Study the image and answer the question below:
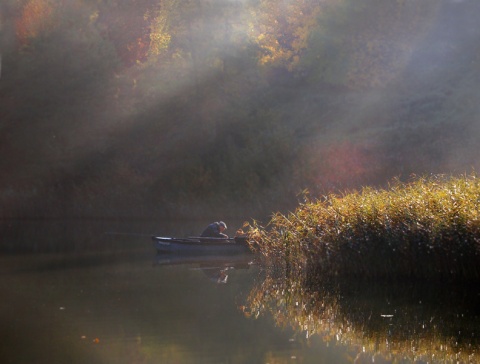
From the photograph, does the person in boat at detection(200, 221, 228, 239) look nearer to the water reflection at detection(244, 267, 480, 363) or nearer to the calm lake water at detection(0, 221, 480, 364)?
the calm lake water at detection(0, 221, 480, 364)

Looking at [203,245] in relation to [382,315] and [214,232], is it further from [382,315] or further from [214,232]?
[382,315]

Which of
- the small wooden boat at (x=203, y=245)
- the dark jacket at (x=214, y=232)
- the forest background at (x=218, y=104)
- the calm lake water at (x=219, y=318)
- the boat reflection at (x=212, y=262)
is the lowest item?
the calm lake water at (x=219, y=318)

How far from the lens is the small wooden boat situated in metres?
21.8

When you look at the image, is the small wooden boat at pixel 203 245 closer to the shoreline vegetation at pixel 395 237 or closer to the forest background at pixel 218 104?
the shoreline vegetation at pixel 395 237

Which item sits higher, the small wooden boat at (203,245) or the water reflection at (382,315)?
the small wooden boat at (203,245)

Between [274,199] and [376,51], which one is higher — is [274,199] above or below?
below

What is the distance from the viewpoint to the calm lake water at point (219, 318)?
10461 millimetres

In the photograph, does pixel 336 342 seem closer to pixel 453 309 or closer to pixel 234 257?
pixel 453 309

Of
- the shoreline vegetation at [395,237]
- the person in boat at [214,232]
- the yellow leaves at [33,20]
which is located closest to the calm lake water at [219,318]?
the shoreline vegetation at [395,237]

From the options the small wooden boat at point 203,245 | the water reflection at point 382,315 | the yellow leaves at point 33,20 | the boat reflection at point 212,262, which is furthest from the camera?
the yellow leaves at point 33,20

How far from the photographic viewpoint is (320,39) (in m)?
40.0

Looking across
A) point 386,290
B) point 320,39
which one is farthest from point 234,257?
point 320,39

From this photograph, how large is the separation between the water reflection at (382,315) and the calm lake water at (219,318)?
2 centimetres

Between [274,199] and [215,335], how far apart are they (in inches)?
888
